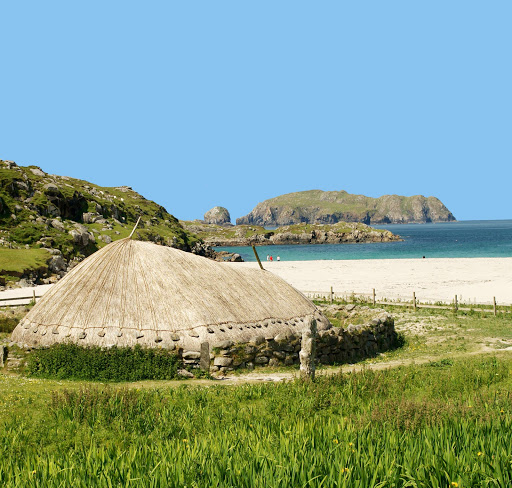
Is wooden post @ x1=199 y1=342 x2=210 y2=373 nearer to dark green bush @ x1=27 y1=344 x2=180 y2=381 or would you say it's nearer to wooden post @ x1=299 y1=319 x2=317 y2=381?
dark green bush @ x1=27 y1=344 x2=180 y2=381

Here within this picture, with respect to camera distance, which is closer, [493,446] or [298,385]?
[493,446]

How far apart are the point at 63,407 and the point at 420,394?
9143 mm

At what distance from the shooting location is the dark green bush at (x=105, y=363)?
A: 18.0m

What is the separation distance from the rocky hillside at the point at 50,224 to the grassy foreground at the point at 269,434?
162ft

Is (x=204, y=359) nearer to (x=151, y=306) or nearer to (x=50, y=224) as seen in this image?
(x=151, y=306)

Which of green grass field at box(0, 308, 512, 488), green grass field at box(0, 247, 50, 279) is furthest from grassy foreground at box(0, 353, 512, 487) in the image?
green grass field at box(0, 247, 50, 279)

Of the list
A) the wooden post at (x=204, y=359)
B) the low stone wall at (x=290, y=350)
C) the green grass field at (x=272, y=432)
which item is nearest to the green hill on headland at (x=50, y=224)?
the low stone wall at (x=290, y=350)

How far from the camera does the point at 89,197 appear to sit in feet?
340

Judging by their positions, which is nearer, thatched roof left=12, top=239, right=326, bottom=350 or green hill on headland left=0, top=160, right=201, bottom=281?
thatched roof left=12, top=239, right=326, bottom=350

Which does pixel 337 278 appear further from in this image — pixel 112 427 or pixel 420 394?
pixel 112 427

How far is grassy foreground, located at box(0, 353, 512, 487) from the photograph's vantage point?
22.3 feet

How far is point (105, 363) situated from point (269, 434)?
1109 centimetres

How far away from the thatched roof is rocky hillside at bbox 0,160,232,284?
3936cm

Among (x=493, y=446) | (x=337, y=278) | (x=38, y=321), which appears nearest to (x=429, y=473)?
(x=493, y=446)
